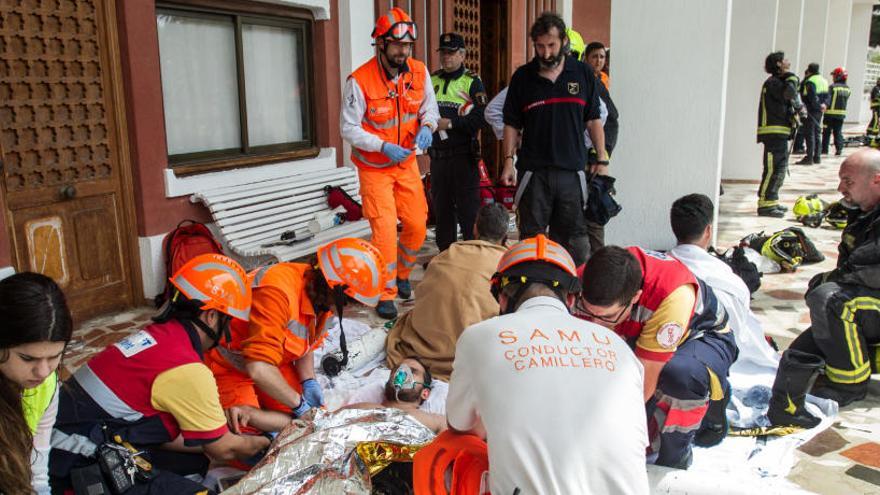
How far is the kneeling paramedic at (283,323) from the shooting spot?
3107 millimetres

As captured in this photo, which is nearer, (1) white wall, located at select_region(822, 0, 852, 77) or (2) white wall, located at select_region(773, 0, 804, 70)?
(2) white wall, located at select_region(773, 0, 804, 70)

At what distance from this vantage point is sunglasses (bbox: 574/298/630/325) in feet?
8.75

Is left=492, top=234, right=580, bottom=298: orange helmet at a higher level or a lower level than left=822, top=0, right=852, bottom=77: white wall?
lower

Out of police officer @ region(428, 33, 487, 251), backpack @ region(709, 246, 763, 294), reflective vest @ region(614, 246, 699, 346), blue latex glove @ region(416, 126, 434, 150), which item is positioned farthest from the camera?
police officer @ region(428, 33, 487, 251)

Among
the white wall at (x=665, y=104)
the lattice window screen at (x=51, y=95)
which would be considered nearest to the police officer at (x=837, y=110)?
the white wall at (x=665, y=104)

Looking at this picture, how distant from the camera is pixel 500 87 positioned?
10.3 m

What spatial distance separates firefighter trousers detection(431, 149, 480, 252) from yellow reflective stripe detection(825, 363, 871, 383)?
9.75 feet

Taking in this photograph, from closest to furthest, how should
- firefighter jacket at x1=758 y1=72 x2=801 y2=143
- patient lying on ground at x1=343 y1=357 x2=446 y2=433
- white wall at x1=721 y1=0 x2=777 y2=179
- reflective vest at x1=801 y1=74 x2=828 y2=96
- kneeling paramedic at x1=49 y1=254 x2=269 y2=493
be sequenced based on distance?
kneeling paramedic at x1=49 y1=254 x2=269 y2=493
patient lying on ground at x1=343 y1=357 x2=446 y2=433
firefighter jacket at x1=758 y1=72 x2=801 y2=143
white wall at x1=721 y1=0 x2=777 y2=179
reflective vest at x1=801 y1=74 x2=828 y2=96

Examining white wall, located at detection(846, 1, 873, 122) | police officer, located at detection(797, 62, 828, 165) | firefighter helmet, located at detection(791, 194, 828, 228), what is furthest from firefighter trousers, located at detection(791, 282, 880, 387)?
white wall, located at detection(846, 1, 873, 122)

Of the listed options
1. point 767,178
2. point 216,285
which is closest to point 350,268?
point 216,285

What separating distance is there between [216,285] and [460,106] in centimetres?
367

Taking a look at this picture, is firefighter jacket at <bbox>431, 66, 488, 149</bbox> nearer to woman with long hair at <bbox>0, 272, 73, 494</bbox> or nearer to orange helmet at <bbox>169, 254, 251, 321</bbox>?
orange helmet at <bbox>169, 254, 251, 321</bbox>

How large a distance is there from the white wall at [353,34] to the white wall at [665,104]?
10.0 ft

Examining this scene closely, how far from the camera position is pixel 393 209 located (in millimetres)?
5180
